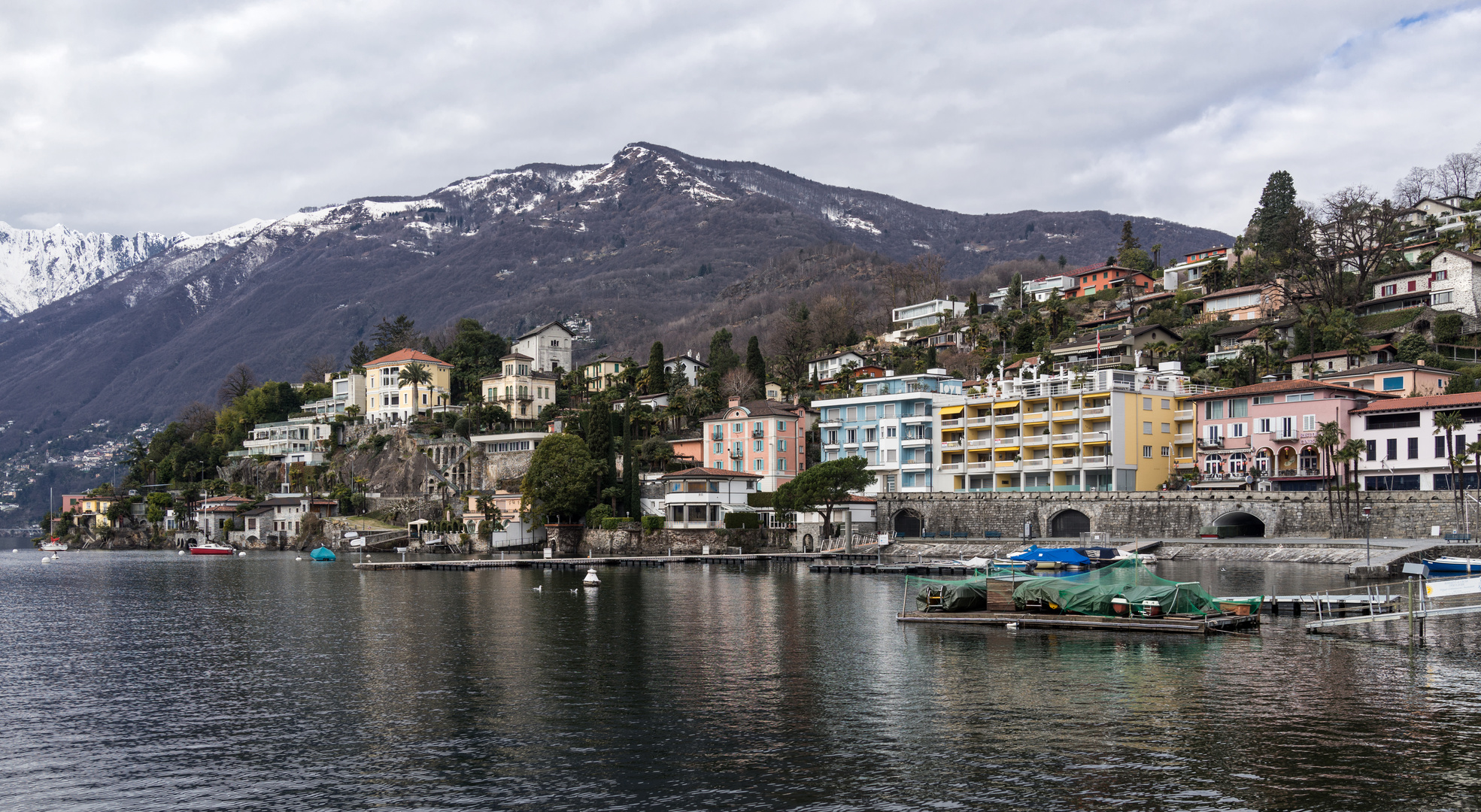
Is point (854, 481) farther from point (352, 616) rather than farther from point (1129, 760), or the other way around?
point (1129, 760)

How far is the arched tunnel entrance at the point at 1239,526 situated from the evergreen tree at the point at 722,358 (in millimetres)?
64201

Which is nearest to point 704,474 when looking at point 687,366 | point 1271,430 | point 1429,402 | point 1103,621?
point 1271,430

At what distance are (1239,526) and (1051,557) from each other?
2236 cm

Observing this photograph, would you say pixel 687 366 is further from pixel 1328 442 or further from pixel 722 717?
pixel 722 717

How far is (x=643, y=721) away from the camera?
97.1 ft

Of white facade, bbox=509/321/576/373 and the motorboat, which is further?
white facade, bbox=509/321/576/373

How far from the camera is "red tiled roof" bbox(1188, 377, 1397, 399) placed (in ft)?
269

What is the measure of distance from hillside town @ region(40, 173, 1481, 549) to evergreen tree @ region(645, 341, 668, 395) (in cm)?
30

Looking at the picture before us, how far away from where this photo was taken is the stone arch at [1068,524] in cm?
8954

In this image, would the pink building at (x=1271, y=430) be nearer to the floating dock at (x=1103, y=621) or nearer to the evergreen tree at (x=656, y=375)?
the floating dock at (x=1103, y=621)

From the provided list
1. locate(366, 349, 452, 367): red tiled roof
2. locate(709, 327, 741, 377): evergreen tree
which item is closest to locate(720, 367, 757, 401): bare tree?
locate(709, 327, 741, 377): evergreen tree

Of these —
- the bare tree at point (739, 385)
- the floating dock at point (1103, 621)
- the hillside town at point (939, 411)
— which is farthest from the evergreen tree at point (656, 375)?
the floating dock at point (1103, 621)

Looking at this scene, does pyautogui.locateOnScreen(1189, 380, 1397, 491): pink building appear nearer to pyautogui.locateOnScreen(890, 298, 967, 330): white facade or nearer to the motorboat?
the motorboat

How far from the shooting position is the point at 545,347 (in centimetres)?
15700
